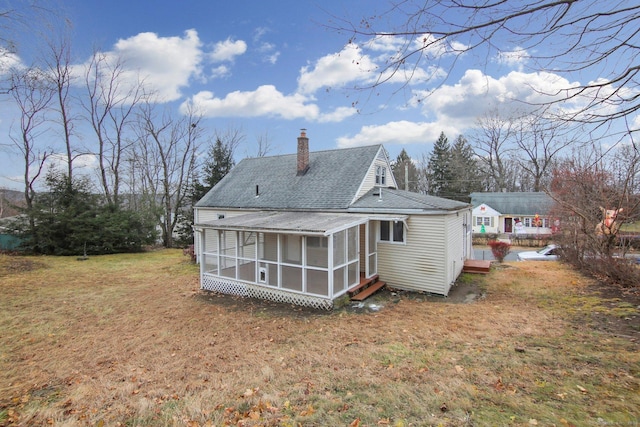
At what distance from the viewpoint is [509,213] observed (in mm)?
33969

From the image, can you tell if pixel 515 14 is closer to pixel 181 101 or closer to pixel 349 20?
pixel 349 20

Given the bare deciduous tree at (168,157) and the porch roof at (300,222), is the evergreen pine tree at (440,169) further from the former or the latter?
the porch roof at (300,222)

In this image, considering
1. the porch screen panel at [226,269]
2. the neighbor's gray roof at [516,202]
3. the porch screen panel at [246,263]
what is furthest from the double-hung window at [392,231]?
the neighbor's gray roof at [516,202]

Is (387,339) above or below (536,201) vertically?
below

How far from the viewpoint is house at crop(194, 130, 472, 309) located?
390 inches

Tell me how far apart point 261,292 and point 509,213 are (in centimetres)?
3241

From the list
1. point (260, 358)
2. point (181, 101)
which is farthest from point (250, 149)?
point (260, 358)

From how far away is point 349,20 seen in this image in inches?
126

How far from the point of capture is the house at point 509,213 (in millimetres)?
32969

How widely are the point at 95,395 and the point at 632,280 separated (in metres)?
14.3

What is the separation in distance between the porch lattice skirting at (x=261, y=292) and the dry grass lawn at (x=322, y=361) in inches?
14.7

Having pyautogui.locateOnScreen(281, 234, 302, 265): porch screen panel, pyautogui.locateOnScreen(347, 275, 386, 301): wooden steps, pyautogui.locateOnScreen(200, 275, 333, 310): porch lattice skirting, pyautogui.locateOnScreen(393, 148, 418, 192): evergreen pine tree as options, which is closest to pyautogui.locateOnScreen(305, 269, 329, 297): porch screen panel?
pyautogui.locateOnScreen(200, 275, 333, 310): porch lattice skirting

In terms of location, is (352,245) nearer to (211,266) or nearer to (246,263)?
(246,263)

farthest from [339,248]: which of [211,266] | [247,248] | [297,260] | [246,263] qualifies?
[211,266]
